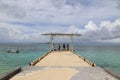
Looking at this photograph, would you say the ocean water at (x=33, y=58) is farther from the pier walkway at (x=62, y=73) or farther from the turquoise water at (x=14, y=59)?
the pier walkway at (x=62, y=73)

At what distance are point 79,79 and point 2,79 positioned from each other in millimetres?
Result: 3525

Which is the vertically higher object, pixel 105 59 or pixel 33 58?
pixel 33 58

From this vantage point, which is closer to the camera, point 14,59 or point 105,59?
point 14,59

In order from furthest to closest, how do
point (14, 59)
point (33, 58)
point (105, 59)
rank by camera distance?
point (105, 59), point (33, 58), point (14, 59)

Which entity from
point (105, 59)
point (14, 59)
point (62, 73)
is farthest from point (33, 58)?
point (62, 73)

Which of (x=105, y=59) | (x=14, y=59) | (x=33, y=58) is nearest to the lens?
(x=14, y=59)

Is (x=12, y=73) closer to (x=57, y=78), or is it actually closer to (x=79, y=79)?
(x=57, y=78)

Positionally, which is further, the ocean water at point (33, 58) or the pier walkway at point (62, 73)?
the ocean water at point (33, 58)

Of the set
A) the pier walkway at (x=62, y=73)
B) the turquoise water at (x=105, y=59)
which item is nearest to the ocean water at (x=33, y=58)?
the turquoise water at (x=105, y=59)

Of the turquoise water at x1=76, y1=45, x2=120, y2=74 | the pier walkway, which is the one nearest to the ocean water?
the turquoise water at x1=76, y1=45, x2=120, y2=74

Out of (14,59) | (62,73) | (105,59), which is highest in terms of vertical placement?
(14,59)

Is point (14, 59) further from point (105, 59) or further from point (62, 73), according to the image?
point (62, 73)

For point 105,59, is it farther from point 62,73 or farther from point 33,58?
point 62,73

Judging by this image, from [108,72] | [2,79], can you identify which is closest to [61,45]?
[108,72]
